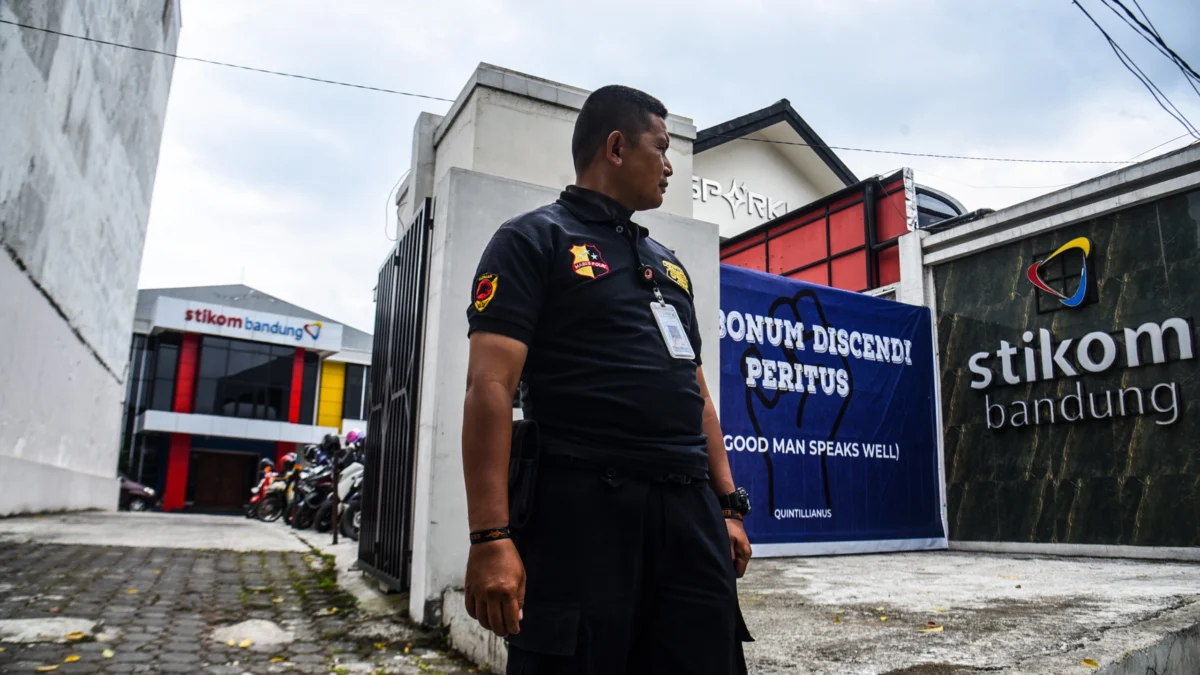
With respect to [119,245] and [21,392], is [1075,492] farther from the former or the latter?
[119,245]

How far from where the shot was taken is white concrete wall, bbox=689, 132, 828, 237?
16.3 m

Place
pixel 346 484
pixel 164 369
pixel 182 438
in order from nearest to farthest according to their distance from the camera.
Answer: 1. pixel 346 484
2. pixel 182 438
3. pixel 164 369

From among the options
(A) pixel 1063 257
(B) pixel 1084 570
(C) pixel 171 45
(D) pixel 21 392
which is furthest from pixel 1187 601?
(C) pixel 171 45

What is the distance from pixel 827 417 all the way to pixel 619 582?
267 inches

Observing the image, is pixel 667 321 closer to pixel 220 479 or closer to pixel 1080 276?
pixel 1080 276

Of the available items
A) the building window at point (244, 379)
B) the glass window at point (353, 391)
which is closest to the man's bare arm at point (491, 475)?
the building window at point (244, 379)

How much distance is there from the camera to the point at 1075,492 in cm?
784

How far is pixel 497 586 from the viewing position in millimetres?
1311

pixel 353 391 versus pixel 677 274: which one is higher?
pixel 353 391

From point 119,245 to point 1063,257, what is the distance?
45.6 ft

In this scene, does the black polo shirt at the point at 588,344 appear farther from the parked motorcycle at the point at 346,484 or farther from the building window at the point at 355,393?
the building window at the point at 355,393

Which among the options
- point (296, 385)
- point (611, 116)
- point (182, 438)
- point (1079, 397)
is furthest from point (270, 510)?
point (296, 385)

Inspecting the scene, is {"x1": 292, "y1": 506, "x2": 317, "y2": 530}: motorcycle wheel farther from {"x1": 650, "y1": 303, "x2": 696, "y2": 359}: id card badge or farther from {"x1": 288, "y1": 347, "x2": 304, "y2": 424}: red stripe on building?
{"x1": 288, "y1": 347, "x2": 304, "y2": 424}: red stripe on building

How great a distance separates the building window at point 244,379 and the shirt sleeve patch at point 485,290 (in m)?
27.3
